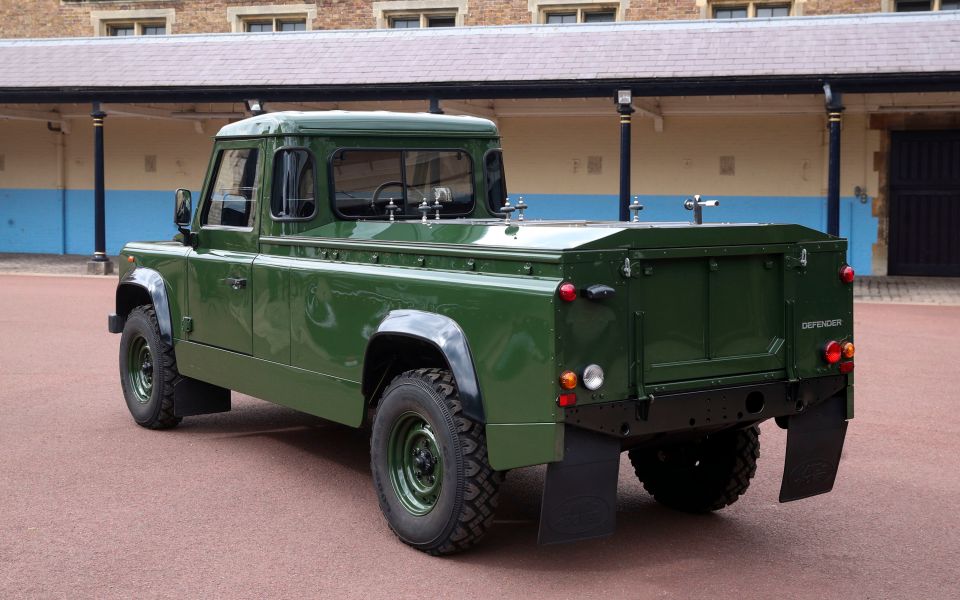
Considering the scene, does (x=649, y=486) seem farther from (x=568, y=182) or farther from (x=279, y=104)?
(x=279, y=104)

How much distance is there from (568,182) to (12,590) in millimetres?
18891

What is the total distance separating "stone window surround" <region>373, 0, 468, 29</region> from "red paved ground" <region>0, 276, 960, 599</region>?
18610 millimetres

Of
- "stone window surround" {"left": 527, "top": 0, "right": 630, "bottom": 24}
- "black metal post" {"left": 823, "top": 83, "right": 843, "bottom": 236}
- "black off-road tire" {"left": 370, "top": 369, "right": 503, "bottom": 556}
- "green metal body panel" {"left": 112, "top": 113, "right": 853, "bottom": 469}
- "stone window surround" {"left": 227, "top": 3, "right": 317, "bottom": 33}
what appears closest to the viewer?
"green metal body panel" {"left": 112, "top": 113, "right": 853, "bottom": 469}

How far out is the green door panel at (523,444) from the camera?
15.0 ft

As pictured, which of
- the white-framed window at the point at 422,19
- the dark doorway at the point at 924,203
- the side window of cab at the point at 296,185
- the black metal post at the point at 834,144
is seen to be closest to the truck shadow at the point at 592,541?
the side window of cab at the point at 296,185

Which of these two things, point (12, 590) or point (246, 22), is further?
point (246, 22)

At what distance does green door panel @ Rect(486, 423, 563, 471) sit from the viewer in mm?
4566

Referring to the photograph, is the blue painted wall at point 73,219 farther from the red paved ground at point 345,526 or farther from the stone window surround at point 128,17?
the red paved ground at point 345,526

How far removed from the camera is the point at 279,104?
2386cm

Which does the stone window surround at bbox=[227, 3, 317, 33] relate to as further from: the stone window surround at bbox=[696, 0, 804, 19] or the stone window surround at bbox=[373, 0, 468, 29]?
the stone window surround at bbox=[696, 0, 804, 19]

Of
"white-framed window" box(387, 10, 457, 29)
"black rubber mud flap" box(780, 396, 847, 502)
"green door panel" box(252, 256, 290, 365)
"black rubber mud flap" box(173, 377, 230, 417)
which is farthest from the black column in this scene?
"black rubber mud flap" box(780, 396, 847, 502)

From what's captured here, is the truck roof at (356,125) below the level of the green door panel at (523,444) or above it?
above

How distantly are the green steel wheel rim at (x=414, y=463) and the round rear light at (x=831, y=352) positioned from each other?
1861mm

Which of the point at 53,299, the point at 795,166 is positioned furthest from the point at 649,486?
the point at 795,166
